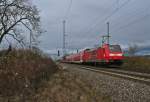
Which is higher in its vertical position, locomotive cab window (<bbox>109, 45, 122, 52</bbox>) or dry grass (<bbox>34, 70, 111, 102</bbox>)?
locomotive cab window (<bbox>109, 45, 122, 52</bbox>)

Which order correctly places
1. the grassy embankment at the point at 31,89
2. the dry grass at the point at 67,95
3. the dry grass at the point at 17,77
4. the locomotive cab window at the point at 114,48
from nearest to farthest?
1. the dry grass at the point at 67,95
2. the grassy embankment at the point at 31,89
3. the dry grass at the point at 17,77
4. the locomotive cab window at the point at 114,48

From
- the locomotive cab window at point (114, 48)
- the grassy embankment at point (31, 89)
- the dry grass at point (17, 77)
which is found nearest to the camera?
the grassy embankment at point (31, 89)

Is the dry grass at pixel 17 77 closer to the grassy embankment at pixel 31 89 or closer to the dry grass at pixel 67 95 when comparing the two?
the grassy embankment at pixel 31 89

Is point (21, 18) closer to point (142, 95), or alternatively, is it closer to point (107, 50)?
point (107, 50)

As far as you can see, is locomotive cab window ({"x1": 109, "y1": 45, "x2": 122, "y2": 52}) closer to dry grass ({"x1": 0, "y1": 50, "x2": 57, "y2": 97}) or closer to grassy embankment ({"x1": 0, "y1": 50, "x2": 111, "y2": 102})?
dry grass ({"x1": 0, "y1": 50, "x2": 57, "y2": 97})

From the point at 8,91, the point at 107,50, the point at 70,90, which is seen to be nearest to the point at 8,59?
the point at 8,91

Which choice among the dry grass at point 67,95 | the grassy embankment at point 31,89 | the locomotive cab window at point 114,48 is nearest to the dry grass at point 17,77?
the grassy embankment at point 31,89

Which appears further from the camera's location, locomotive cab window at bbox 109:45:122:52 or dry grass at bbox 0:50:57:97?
locomotive cab window at bbox 109:45:122:52

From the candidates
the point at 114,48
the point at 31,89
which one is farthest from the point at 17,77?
the point at 114,48

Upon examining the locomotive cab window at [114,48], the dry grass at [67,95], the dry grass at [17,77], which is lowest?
the dry grass at [67,95]

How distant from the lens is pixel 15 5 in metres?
A: 29.4

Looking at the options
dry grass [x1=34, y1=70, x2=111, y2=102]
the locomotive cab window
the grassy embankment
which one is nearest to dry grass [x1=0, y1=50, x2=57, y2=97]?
the grassy embankment

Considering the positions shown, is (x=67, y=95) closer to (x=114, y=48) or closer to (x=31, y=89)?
(x=31, y=89)

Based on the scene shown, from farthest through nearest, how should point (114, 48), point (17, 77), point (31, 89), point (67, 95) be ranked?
1. point (114, 48)
2. point (17, 77)
3. point (31, 89)
4. point (67, 95)
